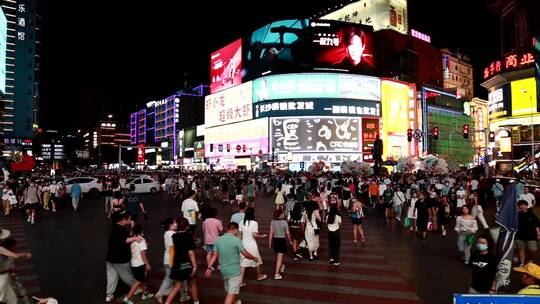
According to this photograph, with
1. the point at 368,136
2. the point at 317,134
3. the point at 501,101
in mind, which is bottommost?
the point at 368,136

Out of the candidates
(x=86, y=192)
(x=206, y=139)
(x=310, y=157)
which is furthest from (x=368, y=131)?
(x=86, y=192)

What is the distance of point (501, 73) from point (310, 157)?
33.3m

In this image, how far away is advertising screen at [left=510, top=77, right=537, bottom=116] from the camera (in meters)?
58.2

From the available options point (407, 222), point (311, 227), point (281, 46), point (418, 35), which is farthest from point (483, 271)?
point (418, 35)

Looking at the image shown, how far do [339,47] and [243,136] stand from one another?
26.6 meters

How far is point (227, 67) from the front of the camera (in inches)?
3743

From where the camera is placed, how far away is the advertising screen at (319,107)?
7656 cm

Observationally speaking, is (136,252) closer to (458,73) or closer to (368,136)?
(368,136)

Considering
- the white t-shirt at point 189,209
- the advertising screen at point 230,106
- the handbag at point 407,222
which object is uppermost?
the advertising screen at point 230,106

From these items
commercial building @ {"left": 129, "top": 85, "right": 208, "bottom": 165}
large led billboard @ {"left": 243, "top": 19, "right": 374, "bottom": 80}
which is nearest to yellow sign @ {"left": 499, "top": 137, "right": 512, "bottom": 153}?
large led billboard @ {"left": 243, "top": 19, "right": 374, "bottom": 80}

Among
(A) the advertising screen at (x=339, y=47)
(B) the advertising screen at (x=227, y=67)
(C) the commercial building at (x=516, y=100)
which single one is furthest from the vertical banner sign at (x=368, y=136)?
(B) the advertising screen at (x=227, y=67)

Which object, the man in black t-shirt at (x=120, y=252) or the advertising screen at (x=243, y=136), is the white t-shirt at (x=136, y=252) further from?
the advertising screen at (x=243, y=136)

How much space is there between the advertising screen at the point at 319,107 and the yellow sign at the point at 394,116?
14.3 feet

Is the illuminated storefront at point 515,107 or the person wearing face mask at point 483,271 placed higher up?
the illuminated storefront at point 515,107
